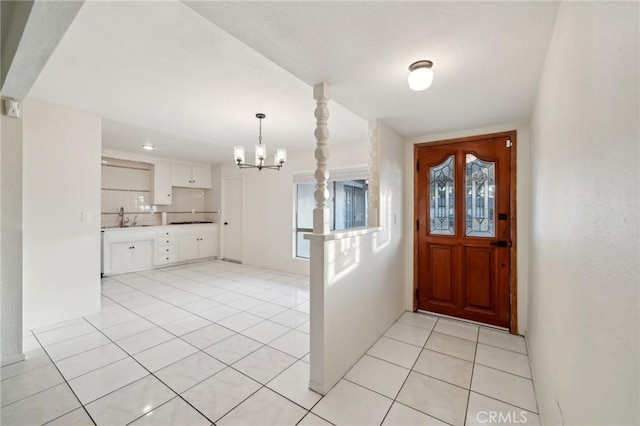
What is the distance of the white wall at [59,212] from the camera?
8.97 feet

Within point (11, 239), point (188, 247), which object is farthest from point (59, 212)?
point (188, 247)

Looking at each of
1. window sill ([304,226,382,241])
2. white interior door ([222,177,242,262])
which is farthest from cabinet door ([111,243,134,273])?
window sill ([304,226,382,241])

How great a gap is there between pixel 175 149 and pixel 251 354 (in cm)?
417

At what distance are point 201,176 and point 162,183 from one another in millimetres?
941

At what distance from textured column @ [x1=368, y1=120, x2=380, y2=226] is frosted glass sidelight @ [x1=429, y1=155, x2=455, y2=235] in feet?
3.14

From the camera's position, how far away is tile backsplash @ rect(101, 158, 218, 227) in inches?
213

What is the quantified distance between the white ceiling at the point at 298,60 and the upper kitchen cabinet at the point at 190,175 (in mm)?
2971

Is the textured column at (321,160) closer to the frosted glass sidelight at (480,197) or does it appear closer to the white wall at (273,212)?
the frosted glass sidelight at (480,197)

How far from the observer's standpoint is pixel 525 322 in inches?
108

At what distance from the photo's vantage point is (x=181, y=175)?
245 inches

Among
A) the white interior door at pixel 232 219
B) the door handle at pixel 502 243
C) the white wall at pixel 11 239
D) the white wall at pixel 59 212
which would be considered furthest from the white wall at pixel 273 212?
the white wall at pixel 11 239

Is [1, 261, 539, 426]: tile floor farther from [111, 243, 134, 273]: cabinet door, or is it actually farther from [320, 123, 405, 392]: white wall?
[111, 243, 134, 273]: cabinet door

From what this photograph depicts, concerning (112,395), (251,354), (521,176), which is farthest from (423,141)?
(112,395)

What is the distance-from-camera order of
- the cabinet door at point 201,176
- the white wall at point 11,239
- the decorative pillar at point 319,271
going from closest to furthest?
1. the decorative pillar at point 319,271
2. the white wall at point 11,239
3. the cabinet door at point 201,176
